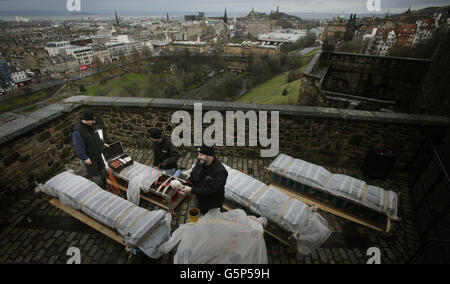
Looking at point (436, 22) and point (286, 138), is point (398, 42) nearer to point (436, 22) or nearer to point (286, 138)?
point (436, 22)

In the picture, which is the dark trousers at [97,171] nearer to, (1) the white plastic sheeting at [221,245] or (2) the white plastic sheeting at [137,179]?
(2) the white plastic sheeting at [137,179]

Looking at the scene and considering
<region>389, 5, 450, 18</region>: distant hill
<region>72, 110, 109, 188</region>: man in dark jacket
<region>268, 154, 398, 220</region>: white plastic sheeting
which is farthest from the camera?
<region>389, 5, 450, 18</region>: distant hill

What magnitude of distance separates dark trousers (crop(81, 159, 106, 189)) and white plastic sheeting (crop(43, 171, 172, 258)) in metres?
0.40

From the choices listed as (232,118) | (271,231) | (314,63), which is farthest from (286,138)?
(314,63)

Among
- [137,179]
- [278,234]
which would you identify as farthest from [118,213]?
[278,234]

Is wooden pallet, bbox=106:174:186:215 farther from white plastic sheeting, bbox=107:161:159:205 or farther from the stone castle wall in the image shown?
the stone castle wall

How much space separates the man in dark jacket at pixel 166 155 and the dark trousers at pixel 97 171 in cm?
131

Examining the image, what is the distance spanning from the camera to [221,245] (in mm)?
2281

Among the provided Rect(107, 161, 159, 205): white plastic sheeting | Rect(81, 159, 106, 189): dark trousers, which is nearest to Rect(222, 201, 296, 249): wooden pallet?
Rect(107, 161, 159, 205): white plastic sheeting

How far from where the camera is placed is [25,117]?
491 centimetres

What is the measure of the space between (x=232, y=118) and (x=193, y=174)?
269 cm

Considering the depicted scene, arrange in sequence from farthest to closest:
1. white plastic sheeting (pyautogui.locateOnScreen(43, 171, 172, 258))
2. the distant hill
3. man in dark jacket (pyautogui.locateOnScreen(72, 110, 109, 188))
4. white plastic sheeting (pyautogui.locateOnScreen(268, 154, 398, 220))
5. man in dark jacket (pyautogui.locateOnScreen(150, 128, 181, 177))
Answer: the distant hill → man in dark jacket (pyautogui.locateOnScreen(150, 128, 181, 177)) → man in dark jacket (pyautogui.locateOnScreen(72, 110, 109, 188)) → white plastic sheeting (pyautogui.locateOnScreen(268, 154, 398, 220)) → white plastic sheeting (pyautogui.locateOnScreen(43, 171, 172, 258))

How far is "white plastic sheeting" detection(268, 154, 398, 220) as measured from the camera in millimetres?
3789

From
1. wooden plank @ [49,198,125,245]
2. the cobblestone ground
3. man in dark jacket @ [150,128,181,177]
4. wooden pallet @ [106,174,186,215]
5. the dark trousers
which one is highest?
man in dark jacket @ [150,128,181,177]
